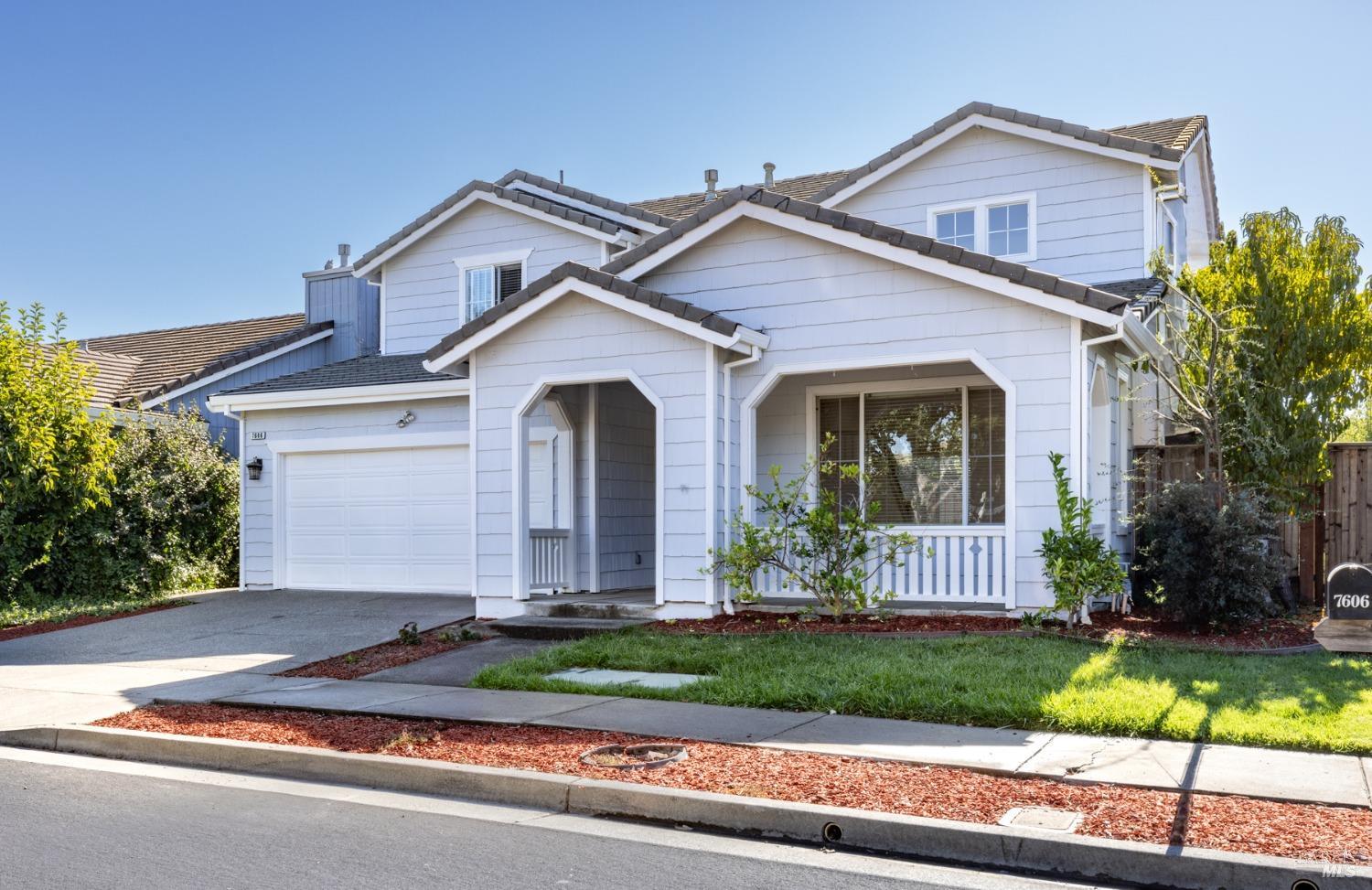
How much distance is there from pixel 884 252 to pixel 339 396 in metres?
8.71

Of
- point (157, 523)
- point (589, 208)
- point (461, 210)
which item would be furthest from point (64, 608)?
point (589, 208)

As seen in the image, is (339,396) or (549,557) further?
(339,396)

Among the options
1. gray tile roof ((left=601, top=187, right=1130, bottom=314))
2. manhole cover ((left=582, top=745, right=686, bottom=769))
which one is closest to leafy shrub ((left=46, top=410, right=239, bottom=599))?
gray tile roof ((left=601, top=187, right=1130, bottom=314))

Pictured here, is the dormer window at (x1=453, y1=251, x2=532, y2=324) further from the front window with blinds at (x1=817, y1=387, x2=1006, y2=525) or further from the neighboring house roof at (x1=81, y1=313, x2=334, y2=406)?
the front window with blinds at (x1=817, y1=387, x2=1006, y2=525)

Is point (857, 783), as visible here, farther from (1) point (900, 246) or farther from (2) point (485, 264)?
(2) point (485, 264)

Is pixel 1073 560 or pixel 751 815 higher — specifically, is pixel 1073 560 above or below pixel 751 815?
above

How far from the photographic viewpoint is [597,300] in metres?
13.1

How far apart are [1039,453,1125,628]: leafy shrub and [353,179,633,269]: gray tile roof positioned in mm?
8452

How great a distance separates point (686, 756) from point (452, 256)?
13070 mm

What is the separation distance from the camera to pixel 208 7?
49.6ft

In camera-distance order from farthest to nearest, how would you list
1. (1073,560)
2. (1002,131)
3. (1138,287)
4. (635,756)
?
(1002,131) < (1138,287) < (1073,560) < (635,756)

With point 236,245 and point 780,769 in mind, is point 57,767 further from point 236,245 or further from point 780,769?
point 236,245

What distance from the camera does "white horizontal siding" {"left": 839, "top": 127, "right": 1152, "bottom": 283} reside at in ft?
48.5

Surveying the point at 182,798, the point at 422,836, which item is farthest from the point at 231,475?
the point at 422,836
